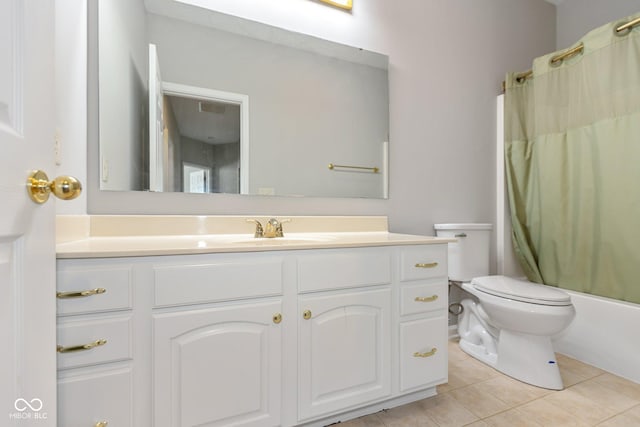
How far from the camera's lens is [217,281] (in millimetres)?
1015

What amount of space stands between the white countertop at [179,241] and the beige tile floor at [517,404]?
760 millimetres

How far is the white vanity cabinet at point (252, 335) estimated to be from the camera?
878mm

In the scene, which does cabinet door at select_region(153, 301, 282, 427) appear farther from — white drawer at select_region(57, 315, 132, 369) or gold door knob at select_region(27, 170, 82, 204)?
gold door knob at select_region(27, 170, 82, 204)

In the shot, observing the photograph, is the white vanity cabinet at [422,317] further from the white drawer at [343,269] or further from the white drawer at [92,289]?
the white drawer at [92,289]

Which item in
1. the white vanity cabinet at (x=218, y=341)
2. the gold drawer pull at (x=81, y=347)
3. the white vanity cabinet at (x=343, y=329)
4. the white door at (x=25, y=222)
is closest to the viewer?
the white door at (x=25, y=222)

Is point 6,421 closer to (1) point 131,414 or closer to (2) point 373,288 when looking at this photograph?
(1) point 131,414

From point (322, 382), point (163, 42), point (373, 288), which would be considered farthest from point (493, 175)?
point (163, 42)

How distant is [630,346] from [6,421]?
2.47 meters

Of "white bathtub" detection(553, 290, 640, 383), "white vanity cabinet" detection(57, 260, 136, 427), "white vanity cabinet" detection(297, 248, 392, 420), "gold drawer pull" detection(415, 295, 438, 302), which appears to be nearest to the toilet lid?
"white bathtub" detection(553, 290, 640, 383)

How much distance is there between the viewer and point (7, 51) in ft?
1.57

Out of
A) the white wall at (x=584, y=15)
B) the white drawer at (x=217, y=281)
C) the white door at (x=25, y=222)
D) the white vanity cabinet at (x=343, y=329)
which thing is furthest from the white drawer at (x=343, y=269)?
the white wall at (x=584, y=15)

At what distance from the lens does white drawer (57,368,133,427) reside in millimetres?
842

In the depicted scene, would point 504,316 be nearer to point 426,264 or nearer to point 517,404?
point 517,404

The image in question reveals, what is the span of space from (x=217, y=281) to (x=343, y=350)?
0.57 m
